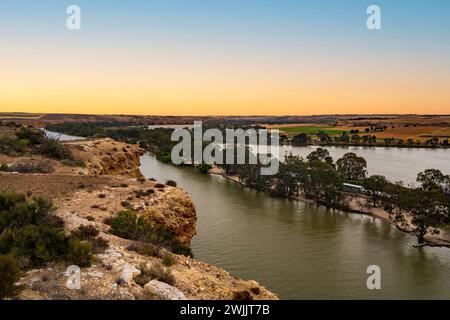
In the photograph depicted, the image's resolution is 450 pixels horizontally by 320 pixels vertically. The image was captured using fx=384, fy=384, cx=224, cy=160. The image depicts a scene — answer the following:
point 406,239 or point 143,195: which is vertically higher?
point 143,195

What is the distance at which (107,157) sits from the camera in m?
29.3

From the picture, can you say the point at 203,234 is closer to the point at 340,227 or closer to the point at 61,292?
the point at 340,227

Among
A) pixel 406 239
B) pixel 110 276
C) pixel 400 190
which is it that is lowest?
pixel 406 239

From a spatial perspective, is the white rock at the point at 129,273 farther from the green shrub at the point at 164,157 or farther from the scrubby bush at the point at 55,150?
the green shrub at the point at 164,157

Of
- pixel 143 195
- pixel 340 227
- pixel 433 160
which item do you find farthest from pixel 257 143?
pixel 143 195

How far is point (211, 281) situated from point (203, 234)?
18790mm

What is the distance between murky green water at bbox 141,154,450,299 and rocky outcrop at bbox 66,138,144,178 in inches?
293

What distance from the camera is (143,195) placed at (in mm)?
15281

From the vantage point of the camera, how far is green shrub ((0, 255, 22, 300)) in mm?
6458

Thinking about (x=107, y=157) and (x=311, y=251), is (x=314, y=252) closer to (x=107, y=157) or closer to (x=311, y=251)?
(x=311, y=251)

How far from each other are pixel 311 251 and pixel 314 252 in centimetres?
26

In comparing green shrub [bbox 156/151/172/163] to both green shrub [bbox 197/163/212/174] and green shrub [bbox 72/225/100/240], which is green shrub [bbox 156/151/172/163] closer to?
green shrub [bbox 197/163/212/174]

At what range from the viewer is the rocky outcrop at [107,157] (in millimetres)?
26766

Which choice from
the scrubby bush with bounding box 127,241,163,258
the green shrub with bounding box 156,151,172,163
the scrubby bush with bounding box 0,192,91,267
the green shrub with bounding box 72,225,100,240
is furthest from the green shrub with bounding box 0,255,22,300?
the green shrub with bounding box 156,151,172,163
